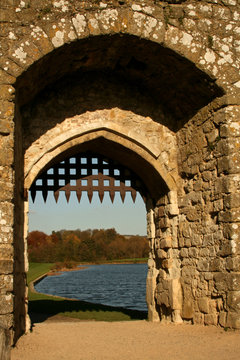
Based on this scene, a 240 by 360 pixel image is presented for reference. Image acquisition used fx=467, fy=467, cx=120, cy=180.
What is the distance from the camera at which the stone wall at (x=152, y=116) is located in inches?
209

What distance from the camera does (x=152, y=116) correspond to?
6.94 meters

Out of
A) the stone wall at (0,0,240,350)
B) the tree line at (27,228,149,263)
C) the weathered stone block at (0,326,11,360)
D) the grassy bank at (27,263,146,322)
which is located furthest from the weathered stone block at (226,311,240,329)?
the tree line at (27,228,149,263)

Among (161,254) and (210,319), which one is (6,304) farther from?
(161,254)

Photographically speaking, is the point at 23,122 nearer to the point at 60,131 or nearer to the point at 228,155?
the point at 60,131

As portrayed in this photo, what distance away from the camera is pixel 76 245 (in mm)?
41625

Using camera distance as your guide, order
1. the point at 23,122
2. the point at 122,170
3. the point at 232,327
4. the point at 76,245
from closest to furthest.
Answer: the point at 232,327, the point at 23,122, the point at 122,170, the point at 76,245

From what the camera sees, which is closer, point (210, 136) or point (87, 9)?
point (87, 9)

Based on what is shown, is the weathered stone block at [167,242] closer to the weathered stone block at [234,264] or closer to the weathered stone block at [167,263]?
the weathered stone block at [167,263]

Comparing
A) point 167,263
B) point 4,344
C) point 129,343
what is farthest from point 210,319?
point 4,344

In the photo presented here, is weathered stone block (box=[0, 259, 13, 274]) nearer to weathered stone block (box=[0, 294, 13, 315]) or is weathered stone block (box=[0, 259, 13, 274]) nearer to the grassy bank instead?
weathered stone block (box=[0, 294, 13, 315])

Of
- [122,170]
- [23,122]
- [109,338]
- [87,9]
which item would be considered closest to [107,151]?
[122,170]

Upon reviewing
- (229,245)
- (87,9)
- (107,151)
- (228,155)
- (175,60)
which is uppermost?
(87,9)

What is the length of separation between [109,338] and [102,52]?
3.57m

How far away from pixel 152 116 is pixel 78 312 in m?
4.25
